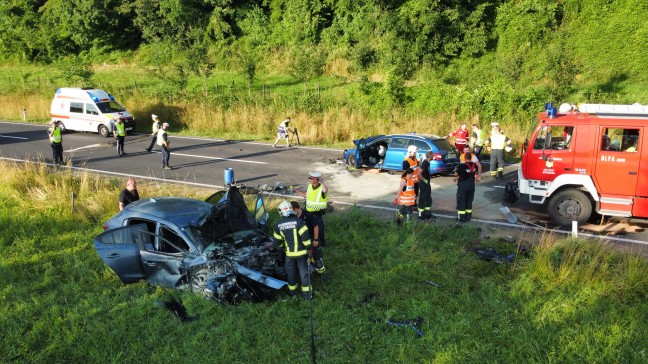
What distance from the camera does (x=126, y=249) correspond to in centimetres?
848

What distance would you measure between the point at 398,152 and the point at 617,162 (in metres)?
6.35

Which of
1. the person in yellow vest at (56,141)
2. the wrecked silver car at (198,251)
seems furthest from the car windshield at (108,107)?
the wrecked silver car at (198,251)

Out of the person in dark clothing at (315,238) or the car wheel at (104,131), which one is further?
the car wheel at (104,131)

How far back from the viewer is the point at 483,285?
26.9 feet

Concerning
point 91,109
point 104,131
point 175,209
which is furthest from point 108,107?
point 175,209

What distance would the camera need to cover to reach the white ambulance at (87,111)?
23453 millimetres

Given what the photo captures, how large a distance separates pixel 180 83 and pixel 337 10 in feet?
42.2

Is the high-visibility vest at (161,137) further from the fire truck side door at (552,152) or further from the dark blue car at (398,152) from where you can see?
the fire truck side door at (552,152)

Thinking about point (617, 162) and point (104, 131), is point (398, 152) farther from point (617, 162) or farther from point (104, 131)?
point (104, 131)

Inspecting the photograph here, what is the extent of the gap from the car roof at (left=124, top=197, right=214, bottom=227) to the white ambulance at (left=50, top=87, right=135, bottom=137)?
15.8 meters

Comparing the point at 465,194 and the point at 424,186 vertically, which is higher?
the point at 424,186

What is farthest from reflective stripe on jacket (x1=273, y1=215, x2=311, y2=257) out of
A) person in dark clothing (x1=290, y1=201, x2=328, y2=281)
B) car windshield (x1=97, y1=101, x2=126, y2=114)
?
car windshield (x1=97, y1=101, x2=126, y2=114)

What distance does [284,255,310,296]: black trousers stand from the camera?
7.91m

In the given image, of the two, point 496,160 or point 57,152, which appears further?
point 57,152
